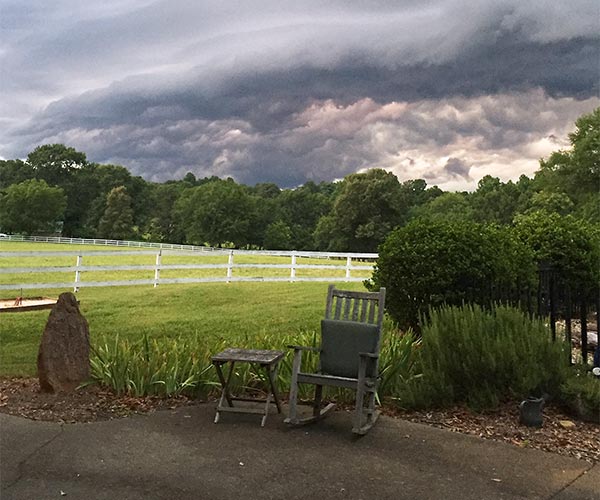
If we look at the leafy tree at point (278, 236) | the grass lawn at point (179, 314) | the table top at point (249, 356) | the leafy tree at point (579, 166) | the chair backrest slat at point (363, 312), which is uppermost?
the leafy tree at point (579, 166)

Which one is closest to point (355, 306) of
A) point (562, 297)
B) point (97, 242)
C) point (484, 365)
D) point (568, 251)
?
point (484, 365)

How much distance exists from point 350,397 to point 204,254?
31.8ft

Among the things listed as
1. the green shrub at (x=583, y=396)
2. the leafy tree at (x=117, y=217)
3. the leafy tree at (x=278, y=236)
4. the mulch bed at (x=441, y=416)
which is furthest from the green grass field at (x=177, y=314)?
the leafy tree at (x=278, y=236)

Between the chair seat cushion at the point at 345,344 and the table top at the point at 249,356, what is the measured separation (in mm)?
367

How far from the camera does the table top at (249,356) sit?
451cm

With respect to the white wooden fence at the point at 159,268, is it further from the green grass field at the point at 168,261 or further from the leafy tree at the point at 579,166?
the leafy tree at the point at 579,166

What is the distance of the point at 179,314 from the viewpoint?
33.5 feet

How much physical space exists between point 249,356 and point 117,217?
32.0 feet

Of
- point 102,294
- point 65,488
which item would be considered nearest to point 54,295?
point 102,294

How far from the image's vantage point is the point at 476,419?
4.70 metres

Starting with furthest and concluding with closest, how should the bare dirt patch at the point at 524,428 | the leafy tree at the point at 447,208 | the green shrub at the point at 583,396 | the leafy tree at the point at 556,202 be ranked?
the leafy tree at the point at 556,202 < the leafy tree at the point at 447,208 < the green shrub at the point at 583,396 < the bare dirt patch at the point at 524,428

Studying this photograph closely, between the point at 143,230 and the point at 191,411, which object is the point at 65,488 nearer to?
the point at 191,411

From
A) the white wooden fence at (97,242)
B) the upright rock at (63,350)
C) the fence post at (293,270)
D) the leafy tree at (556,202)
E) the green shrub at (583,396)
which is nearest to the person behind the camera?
the green shrub at (583,396)

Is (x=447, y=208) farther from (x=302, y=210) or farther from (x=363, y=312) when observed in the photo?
(x=363, y=312)
